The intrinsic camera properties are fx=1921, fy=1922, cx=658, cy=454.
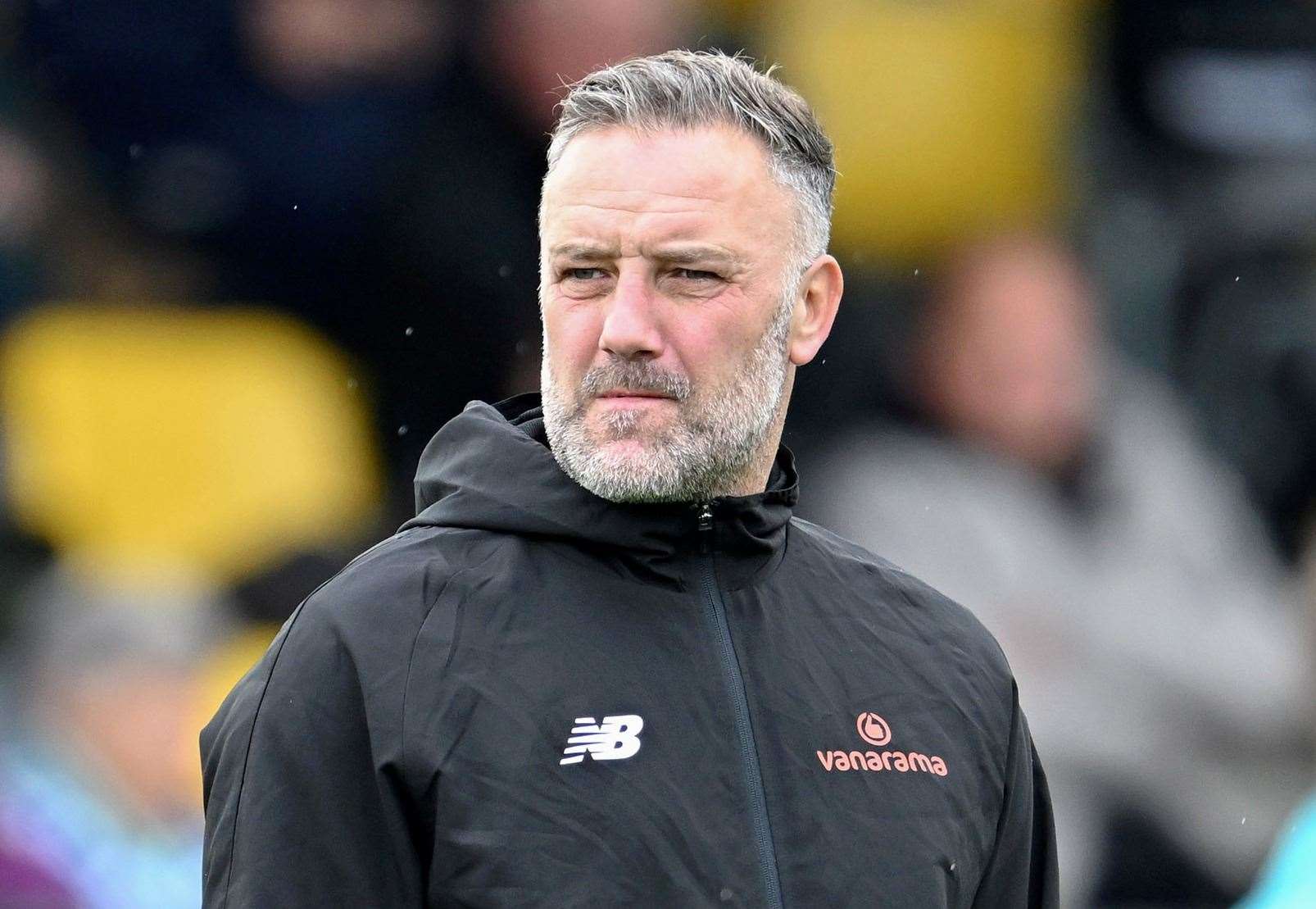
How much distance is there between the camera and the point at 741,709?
1.94 metres

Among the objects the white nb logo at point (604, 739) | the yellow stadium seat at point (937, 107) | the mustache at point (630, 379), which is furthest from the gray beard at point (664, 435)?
the yellow stadium seat at point (937, 107)

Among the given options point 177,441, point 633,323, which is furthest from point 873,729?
point 177,441

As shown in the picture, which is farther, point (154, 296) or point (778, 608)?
point (154, 296)

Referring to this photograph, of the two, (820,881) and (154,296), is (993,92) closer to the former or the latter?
(154,296)

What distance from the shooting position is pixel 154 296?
4.75 metres

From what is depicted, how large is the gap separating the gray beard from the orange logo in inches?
11.4

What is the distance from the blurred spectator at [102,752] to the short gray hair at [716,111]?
266 cm

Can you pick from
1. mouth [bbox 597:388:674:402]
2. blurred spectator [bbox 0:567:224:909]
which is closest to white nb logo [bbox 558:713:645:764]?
mouth [bbox 597:388:674:402]

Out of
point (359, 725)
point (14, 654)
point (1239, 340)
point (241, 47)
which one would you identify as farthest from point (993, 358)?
point (359, 725)

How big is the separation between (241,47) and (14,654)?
1.59 meters

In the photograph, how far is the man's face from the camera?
2010 mm

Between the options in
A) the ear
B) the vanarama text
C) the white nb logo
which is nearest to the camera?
the white nb logo

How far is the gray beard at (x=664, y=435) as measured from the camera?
1996 millimetres

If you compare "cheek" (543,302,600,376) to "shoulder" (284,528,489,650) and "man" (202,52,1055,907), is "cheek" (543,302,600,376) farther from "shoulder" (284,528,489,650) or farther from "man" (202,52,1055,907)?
"shoulder" (284,528,489,650)
